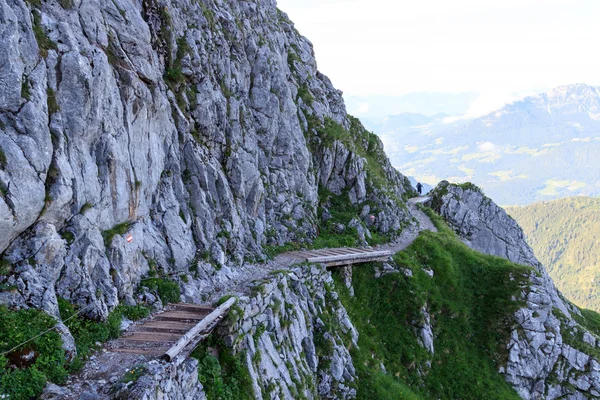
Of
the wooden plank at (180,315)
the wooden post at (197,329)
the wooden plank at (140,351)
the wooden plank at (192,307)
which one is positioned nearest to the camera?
the wooden post at (197,329)

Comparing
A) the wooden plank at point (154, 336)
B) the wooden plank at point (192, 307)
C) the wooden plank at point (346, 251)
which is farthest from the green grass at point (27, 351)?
the wooden plank at point (346, 251)

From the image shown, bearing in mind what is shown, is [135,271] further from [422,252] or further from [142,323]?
[422,252]

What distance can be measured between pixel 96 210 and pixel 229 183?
1334 cm

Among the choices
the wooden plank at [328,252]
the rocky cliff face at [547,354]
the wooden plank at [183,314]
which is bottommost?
the rocky cliff face at [547,354]

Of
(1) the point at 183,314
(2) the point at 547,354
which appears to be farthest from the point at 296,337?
(2) the point at 547,354

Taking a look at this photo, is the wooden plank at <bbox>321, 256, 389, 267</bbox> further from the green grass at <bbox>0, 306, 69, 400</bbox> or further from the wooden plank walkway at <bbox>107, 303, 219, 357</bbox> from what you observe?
the green grass at <bbox>0, 306, 69, 400</bbox>

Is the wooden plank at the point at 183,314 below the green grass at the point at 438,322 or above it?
above

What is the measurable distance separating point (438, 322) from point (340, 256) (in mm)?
10933

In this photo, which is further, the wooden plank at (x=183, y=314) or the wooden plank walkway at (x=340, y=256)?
the wooden plank walkway at (x=340, y=256)

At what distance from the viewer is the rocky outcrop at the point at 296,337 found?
816 inches

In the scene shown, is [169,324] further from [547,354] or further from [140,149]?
[547,354]

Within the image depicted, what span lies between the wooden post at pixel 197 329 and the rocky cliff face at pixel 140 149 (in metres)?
3.87

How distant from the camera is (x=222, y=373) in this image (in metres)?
18.6

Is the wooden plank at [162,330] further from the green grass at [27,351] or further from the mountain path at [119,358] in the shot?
the green grass at [27,351]
